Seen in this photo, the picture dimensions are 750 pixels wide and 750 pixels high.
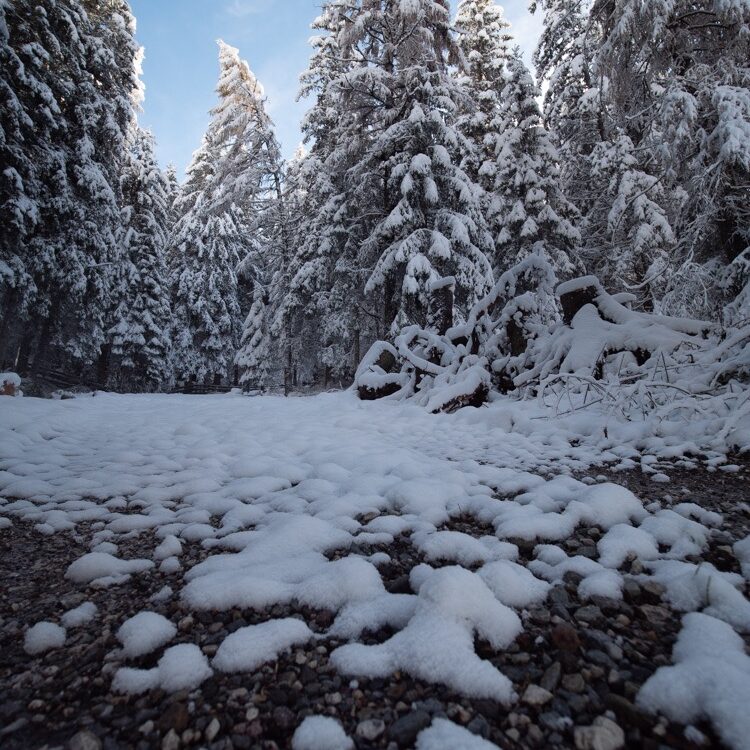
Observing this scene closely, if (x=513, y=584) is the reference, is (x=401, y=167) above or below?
above

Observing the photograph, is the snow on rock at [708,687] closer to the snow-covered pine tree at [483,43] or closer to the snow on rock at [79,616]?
the snow on rock at [79,616]

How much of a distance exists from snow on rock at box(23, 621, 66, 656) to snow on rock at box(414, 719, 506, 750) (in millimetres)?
1104

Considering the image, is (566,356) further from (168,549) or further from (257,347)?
(257,347)

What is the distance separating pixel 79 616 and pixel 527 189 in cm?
1528

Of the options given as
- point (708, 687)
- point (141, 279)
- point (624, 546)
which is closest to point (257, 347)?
point (141, 279)

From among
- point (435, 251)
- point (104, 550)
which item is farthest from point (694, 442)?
point (435, 251)

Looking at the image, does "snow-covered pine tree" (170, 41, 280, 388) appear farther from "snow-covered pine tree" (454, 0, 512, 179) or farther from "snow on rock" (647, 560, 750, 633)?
"snow on rock" (647, 560, 750, 633)

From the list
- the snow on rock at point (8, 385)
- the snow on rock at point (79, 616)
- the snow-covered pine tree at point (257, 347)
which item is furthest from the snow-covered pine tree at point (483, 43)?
the snow on rock at point (79, 616)

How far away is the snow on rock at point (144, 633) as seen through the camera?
1189mm

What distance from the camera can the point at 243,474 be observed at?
2.96 meters

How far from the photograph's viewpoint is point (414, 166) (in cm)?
1089

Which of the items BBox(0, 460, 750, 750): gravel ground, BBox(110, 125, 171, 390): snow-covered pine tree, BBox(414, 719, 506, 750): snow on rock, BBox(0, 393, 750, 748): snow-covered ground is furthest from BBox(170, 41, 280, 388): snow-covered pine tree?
BBox(414, 719, 506, 750): snow on rock

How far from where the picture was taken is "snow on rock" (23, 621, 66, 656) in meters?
1.22

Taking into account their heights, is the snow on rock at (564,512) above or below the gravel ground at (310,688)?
above
